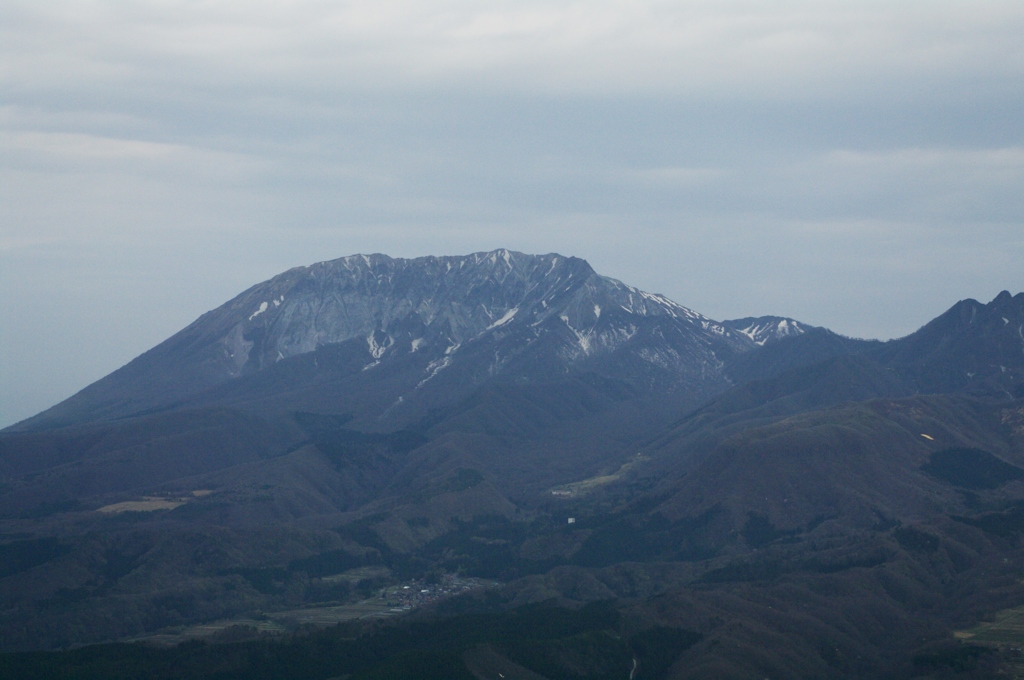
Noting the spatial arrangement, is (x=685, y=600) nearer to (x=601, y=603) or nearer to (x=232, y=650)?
(x=601, y=603)

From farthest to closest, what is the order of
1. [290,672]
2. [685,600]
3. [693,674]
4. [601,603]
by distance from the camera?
[601,603] → [685,600] → [290,672] → [693,674]

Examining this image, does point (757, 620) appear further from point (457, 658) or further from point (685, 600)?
point (457, 658)

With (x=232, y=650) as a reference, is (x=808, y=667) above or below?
below

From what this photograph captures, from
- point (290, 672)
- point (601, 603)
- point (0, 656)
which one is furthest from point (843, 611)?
point (0, 656)

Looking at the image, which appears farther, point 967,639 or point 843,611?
point 843,611

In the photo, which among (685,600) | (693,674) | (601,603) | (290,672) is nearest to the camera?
(693,674)

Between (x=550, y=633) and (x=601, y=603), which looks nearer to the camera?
(x=550, y=633)

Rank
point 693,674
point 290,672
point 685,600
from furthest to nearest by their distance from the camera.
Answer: point 685,600 → point 290,672 → point 693,674

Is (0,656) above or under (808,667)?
above

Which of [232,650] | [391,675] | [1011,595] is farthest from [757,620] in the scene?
[232,650]
